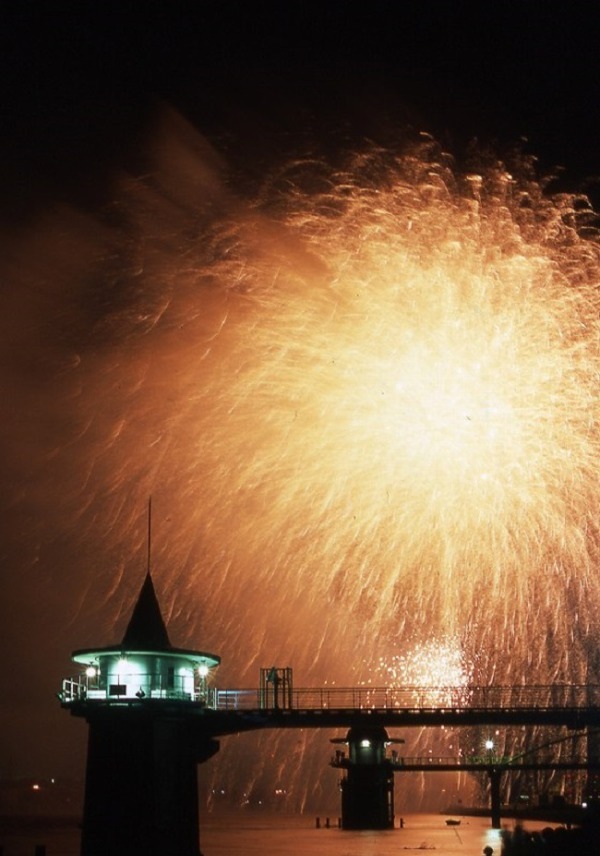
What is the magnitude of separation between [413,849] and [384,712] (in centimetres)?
1895

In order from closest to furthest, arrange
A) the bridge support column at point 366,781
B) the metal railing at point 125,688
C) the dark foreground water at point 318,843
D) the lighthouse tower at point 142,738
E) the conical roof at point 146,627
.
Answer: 1. the lighthouse tower at point 142,738
2. the metal railing at point 125,688
3. the conical roof at point 146,627
4. the dark foreground water at point 318,843
5. the bridge support column at point 366,781

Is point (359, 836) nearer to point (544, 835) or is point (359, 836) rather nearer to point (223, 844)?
point (223, 844)

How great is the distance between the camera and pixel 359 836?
90125 millimetres

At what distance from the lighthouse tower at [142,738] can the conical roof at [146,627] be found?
0.14ft

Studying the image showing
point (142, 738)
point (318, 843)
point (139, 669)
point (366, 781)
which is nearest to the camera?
point (142, 738)

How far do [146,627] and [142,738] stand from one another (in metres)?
5.02

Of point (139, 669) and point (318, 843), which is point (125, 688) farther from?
point (318, 843)

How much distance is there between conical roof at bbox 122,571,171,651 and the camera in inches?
1975

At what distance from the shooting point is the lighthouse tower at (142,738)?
46.3m

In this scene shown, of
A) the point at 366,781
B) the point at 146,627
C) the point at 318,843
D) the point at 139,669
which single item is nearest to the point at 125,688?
the point at 139,669

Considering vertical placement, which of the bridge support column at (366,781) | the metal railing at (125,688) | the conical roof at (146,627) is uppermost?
the conical roof at (146,627)

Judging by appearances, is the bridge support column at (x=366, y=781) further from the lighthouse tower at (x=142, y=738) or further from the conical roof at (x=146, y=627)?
the conical roof at (x=146, y=627)

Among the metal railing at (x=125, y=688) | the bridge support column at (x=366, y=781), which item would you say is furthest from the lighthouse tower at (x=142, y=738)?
the bridge support column at (x=366, y=781)

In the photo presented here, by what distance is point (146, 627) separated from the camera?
167ft
